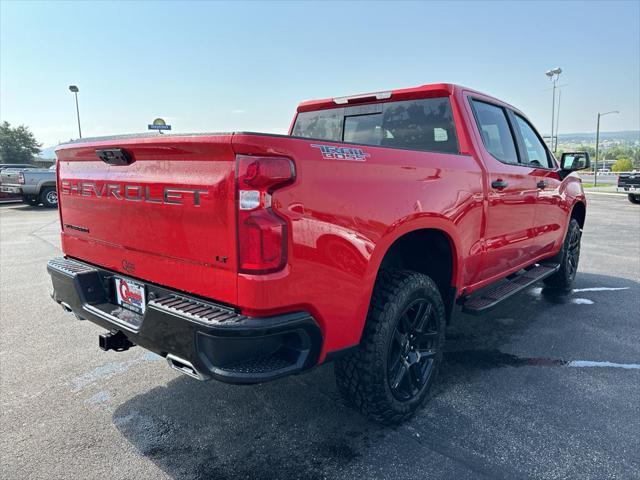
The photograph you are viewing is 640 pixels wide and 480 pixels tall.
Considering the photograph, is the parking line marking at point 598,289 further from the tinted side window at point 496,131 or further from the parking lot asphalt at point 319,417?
the tinted side window at point 496,131

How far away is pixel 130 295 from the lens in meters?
2.54

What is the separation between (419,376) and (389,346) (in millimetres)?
482

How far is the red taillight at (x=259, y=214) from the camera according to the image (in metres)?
1.86

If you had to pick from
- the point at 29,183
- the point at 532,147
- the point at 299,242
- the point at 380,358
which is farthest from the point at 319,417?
the point at 29,183

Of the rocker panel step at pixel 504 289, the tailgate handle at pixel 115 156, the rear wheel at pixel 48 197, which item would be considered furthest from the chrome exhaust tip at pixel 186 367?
the rear wheel at pixel 48 197

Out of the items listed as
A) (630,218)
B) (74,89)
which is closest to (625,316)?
(630,218)

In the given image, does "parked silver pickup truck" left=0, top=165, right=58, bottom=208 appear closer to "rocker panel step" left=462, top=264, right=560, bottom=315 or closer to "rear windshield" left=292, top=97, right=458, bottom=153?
"rear windshield" left=292, top=97, right=458, bottom=153

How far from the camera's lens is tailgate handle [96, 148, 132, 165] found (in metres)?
2.35

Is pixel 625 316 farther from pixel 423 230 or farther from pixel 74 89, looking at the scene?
pixel 74 89

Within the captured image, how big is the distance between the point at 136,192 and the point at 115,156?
9.6 inches

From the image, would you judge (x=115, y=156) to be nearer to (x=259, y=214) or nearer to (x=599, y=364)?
(x=259, y=214)

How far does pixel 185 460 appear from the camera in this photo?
7.65 feet

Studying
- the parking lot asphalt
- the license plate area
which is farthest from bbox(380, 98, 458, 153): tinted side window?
the license plate area

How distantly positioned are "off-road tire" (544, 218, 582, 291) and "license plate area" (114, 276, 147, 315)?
4475 mm
